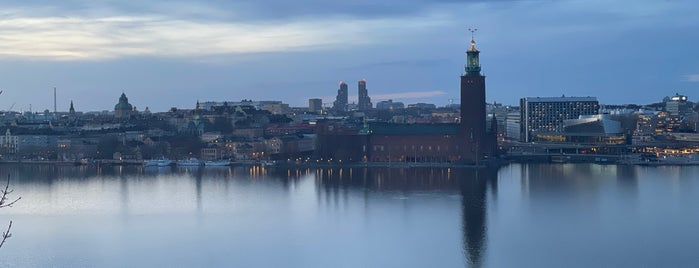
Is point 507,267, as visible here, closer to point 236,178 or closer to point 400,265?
point 400,265

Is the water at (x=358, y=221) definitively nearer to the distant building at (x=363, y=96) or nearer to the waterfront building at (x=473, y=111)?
the waterfront building at (x=473, y=111)

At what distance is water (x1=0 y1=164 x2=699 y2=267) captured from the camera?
362 inches

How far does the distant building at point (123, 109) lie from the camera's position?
119 ft

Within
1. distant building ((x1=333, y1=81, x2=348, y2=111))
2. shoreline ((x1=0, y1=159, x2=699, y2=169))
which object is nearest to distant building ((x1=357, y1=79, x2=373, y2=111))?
distant building ((x1=333, y1=81, x2=348, y2=111))

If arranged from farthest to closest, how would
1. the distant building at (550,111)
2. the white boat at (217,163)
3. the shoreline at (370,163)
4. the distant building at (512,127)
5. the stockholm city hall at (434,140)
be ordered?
1. the distant building at (512,127)
2. the distant building at (550,111)
3. the white boat at (217,163)
4. the stockholm city hall at (434,140)
5. the shoreline at (370,163)

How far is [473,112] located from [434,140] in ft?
3.12

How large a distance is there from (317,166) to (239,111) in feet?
42.1

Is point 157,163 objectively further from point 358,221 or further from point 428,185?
point 358,221

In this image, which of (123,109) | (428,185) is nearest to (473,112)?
(428,185)

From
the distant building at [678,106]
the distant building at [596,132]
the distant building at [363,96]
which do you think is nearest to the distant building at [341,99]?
the distant building at [363,96]

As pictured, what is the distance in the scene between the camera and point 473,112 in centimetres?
2000

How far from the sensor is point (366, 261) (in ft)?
29.7

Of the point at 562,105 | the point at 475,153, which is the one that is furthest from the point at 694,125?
the point at 475,153

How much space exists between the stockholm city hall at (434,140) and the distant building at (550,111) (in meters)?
11.1
